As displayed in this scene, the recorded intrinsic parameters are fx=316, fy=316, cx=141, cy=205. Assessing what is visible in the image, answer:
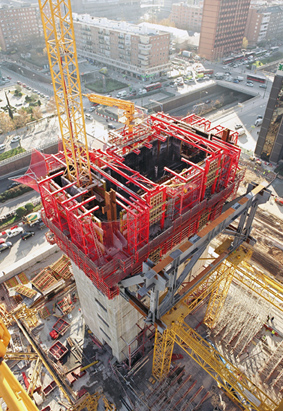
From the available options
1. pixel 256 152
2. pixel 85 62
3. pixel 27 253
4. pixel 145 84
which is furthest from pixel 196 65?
pixel 27 253

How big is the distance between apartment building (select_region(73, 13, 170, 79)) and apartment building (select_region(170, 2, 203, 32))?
67.9 meters

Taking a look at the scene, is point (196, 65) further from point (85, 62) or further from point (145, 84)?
point (85, 62)

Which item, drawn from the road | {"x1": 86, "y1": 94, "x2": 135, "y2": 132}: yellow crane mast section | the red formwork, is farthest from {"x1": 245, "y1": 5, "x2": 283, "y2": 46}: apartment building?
the road

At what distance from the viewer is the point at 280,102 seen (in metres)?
70.7

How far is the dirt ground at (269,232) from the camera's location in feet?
175

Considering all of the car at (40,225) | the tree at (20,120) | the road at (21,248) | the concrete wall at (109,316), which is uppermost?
the concrete wall at (109,316)

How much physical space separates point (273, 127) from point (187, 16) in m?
146

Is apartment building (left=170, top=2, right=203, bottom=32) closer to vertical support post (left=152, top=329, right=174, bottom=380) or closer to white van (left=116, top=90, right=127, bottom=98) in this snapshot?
white van (left=116, top=90, right=127, bottom=98)

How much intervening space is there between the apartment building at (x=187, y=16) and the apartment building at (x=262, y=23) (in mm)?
31375

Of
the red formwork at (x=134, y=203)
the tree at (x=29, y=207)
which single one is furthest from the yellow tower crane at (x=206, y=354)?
the tree at (x=29, y=207)

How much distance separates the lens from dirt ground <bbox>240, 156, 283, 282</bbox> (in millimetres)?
53344

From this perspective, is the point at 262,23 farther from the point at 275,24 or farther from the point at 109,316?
the point at 109,316

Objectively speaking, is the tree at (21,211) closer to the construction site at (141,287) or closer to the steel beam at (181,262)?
the construction site at (141,287)

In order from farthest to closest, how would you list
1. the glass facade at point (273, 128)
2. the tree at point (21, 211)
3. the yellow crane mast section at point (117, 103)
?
the glass facade at point (273, 128)
the tree at point (21, 211)
the yellow crane mast section at point (117, 103)
